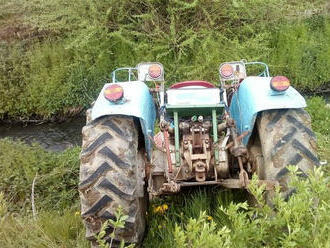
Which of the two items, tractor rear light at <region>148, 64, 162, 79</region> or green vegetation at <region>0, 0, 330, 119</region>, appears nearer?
tractor rear light at <region>148, 64, 162, 79</region>

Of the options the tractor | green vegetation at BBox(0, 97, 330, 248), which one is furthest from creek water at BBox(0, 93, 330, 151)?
the tractor

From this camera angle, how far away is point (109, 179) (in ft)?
9.25

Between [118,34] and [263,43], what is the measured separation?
251 cm

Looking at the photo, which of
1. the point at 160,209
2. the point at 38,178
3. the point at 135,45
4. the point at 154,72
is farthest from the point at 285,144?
the point at 135,45

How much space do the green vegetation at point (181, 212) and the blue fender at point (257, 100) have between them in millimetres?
529

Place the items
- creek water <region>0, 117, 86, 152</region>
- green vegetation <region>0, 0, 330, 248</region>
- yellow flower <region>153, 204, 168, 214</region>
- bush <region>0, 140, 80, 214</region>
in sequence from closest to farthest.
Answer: yellow flower <region>153, 204, 168, 214</region> → bush <region>0, 140, 80, 214</region> → creek water <region>0, 117, 86, 152</region> → green vegetation <region>0, 0, 330, 248</region>

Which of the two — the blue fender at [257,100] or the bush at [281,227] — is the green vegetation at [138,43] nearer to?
the blue fender at [257,100]

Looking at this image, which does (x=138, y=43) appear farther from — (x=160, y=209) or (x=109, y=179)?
(x=109, y=179)

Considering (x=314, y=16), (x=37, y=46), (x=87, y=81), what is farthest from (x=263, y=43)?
(x=37, y=46)

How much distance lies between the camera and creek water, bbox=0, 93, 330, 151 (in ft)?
23.1

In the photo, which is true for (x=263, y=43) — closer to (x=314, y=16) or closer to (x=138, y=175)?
(x=314, y=16)

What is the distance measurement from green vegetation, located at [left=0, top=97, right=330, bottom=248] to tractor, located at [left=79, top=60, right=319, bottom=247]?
0.87 feet

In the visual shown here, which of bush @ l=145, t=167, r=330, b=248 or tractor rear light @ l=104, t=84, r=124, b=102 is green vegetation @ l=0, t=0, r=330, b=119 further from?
bush @ l=145, t=167, r=330, b=248

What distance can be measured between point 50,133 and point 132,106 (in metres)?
4.64
